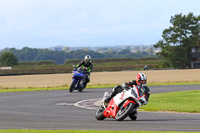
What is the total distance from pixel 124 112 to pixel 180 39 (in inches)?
3503

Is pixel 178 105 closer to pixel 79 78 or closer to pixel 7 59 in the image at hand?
pixel 79 78

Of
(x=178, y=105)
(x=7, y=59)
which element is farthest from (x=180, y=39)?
(x=178, y=105)

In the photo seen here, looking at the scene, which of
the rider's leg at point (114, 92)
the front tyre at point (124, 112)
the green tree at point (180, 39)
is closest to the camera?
the front tyre at point (124, 112)

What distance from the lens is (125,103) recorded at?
14539mm

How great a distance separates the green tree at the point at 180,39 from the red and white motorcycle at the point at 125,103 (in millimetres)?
84872

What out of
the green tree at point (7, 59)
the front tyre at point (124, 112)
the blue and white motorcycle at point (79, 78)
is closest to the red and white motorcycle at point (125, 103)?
the front tyre at point (124, 112)

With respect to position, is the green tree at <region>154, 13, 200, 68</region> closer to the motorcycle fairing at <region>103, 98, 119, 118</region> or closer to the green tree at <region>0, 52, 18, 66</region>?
the green tree at <region>0, 52, 18, 66</region>

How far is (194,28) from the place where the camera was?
101812 millimetres

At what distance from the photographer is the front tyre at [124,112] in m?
14.3

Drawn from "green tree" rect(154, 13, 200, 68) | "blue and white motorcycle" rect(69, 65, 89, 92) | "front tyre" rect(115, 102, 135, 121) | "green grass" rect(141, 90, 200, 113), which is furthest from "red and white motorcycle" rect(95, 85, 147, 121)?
"green tree" rect(154, 13, 200, 68)

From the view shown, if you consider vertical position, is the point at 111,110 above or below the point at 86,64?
below

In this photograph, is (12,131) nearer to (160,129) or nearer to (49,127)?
(49,127)

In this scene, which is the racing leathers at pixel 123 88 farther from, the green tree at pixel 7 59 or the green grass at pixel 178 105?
the green tree at pixel 7 59

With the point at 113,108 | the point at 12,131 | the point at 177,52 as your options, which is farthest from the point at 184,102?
the point at 177,52
